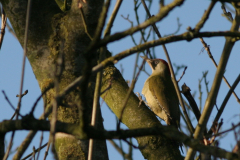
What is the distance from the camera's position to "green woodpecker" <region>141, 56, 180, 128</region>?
19.2 feet

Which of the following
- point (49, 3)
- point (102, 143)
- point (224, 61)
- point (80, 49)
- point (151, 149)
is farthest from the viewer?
point (151, 149)

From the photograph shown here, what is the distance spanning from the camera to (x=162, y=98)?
6.11 meters

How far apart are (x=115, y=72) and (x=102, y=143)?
1556 millimetres

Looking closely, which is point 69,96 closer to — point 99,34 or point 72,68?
point 72,68

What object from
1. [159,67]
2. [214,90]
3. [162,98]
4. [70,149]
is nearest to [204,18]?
[214,90]

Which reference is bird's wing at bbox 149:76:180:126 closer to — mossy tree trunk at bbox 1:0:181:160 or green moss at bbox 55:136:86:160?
mossy tree trunk at bbox 1:0:181:160

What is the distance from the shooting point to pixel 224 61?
2.19 meters

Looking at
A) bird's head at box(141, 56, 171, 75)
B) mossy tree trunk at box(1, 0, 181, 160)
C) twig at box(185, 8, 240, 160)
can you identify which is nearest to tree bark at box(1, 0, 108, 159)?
mossy tree trunk at box(1, 0, 181, 160)

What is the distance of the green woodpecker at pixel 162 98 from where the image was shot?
5.86 m

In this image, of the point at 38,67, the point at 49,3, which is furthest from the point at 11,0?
the point at 38,67

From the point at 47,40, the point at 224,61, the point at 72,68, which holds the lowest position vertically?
the point at 224,61

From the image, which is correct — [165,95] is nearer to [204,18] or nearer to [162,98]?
[162,98]

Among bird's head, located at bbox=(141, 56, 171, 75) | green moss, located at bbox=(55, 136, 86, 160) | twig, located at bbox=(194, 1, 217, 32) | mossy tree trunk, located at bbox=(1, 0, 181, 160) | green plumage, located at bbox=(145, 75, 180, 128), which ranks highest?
bird's head, located at bbox=(141, 56, 171, 75)

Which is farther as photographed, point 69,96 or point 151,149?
point 151,149
